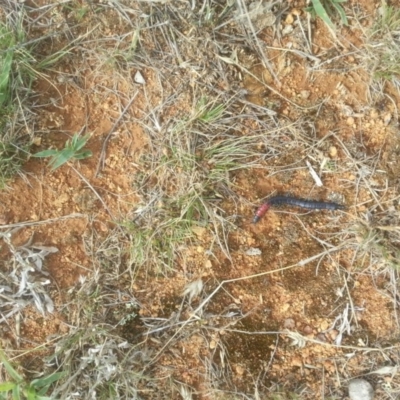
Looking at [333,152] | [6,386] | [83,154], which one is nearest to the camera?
[6,386]

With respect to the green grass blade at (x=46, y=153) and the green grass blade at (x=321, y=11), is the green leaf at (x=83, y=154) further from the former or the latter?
the green grass blade at (x=321, y=11)

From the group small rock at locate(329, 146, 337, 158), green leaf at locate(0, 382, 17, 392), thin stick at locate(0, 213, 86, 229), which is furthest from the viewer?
small rock at locate(329, 146, 337, 158)

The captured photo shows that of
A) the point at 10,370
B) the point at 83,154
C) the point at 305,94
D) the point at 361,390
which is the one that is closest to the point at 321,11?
the point at 305,94

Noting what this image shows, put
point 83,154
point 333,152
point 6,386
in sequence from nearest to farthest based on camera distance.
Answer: point 6,386 → point 83,154 → point 333,152

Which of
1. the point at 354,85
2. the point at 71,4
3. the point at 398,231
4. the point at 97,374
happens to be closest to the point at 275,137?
the point at 354,85

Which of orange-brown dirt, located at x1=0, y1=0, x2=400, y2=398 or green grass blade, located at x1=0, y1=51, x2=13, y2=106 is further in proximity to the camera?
orange-brown dirt, located at x1=0, y1=0, x2=400, y2=398

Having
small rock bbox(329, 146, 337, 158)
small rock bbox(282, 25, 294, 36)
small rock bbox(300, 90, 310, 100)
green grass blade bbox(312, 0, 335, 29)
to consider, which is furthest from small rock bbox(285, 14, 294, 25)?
small rock bbox(329, 146, 337, 158)

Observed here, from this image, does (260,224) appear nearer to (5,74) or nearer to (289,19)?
(289,19)

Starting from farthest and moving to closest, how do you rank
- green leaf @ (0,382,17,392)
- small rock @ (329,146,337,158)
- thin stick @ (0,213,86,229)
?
1. small rock @ (329,146,337,158)
2. thin stick @ (0,213,86,229)
3. green leaf @ (0,382,17,392)

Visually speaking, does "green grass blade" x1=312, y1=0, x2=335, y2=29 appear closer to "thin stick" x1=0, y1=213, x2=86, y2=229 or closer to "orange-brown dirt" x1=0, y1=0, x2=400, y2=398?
"orange-brown dirt" x1=0, y1=0, x2=400, y2=398
